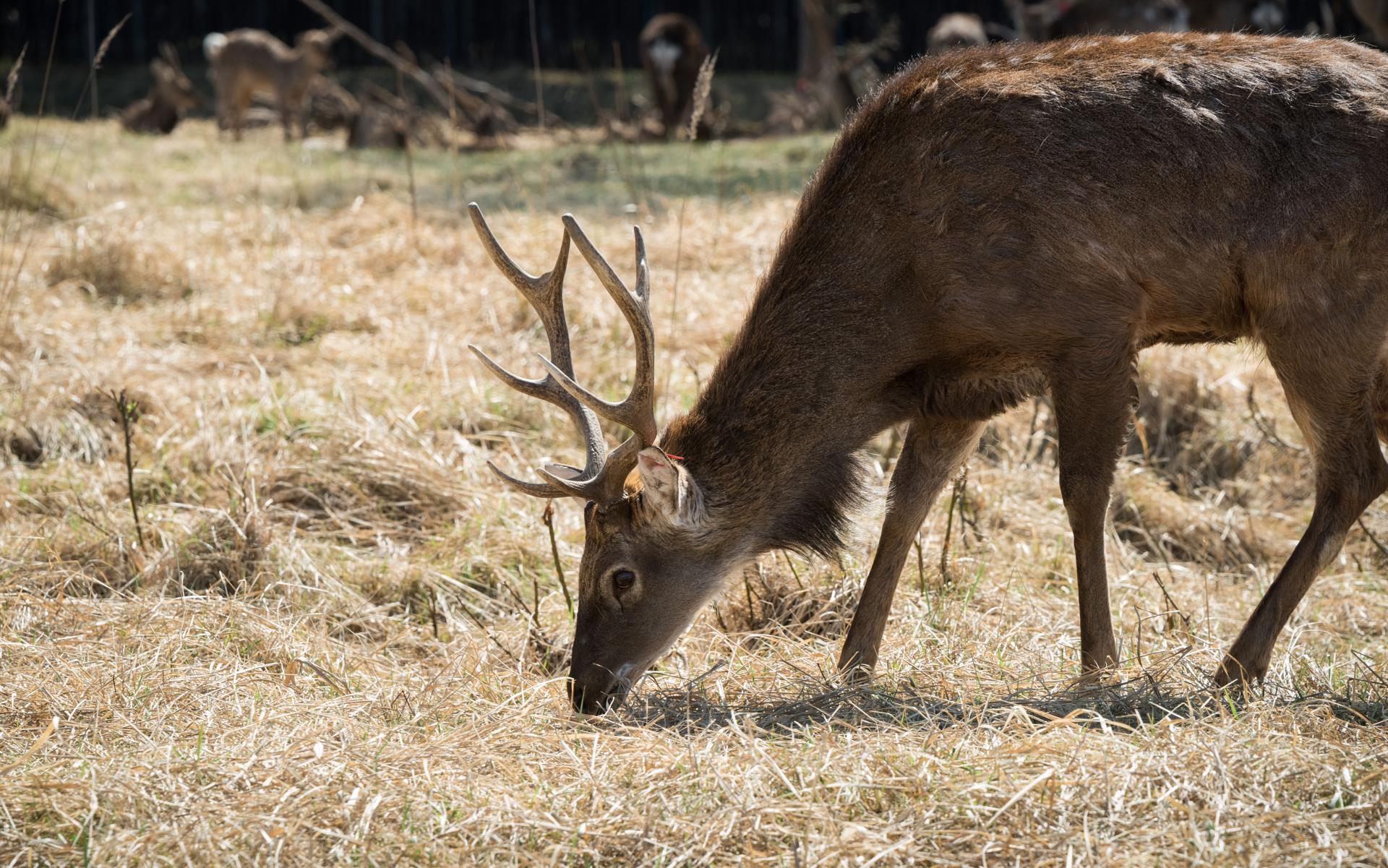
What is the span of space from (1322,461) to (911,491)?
125 cm

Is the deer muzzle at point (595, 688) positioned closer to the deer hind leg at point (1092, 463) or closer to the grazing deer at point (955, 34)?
the deer hind leg at point (1092, 463)

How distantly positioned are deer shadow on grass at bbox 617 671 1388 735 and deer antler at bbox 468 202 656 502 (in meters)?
0.67

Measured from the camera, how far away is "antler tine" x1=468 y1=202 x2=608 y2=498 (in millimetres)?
4148

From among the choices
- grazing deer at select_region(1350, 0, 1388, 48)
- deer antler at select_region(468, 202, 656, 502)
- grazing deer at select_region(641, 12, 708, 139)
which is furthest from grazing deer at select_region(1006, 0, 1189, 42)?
deer antler at select_region(468, 202, 656, 502)

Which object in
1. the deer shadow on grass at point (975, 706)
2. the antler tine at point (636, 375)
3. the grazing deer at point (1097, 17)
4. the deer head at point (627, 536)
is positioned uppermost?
the grazing deer at point (1097, 17)

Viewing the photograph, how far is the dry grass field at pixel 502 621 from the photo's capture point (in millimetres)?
3006

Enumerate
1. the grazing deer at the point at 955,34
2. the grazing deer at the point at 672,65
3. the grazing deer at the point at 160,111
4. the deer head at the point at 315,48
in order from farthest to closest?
the deer head at the point at 315,48 → the grazing deer at the point at 160,111 → the grazing deer at the point at 672,65 → the grazing deer at the point at 955,34

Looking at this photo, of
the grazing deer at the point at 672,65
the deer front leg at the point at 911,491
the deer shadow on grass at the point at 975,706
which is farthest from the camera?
the grazing deer at the point at 672,65

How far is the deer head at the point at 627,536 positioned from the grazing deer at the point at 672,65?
12.3 m

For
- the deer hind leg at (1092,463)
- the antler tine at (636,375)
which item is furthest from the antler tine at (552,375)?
the deer hind leg at (1092,463)

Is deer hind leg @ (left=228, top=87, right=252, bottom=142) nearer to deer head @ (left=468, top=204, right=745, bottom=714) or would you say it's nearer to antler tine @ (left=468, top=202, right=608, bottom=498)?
antler tine @ (left=468, top=202, right=608, bottom=498)

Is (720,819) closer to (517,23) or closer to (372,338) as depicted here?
(372,338)

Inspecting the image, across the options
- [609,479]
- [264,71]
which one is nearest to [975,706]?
[609,479]

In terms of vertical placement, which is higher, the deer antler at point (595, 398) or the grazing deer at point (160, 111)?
the grazing deer at point (160, 111)
